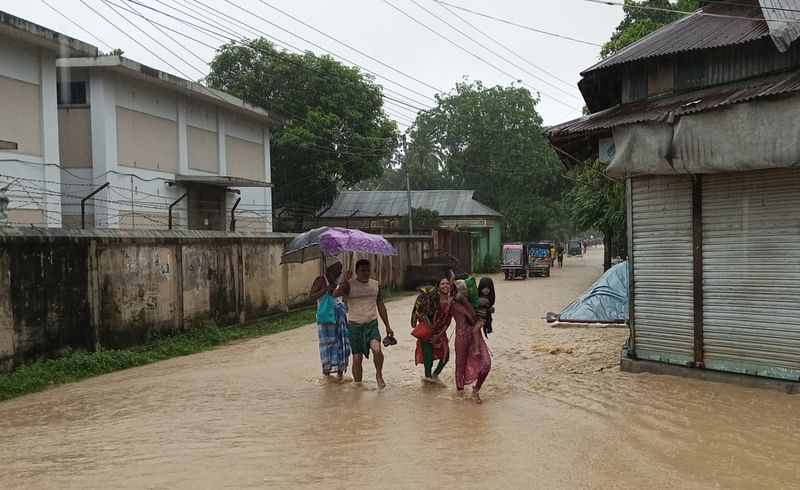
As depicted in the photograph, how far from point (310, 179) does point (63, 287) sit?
75.4ft

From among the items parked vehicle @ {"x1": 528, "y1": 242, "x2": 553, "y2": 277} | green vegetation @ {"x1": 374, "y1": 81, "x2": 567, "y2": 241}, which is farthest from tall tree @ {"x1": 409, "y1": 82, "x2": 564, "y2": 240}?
parked vehicle @ {"x1": 528, "y1": 242, "x2": 553, "y2": 277}

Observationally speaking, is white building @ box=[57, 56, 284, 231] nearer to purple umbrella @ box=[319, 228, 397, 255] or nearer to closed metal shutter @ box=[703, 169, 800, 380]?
purple umbrella @ box=[319, 228, 397, 255]

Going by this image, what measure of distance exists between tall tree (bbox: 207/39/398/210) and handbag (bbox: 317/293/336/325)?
22534 millimetres

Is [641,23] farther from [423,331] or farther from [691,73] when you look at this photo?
[423,331]

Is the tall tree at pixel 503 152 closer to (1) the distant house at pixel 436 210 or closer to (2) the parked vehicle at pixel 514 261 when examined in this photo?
(1) the distant house at pixel 436 210

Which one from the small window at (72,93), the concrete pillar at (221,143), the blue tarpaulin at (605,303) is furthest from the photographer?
the concrete pillar at (221,143)

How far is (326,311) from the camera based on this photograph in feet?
26.3

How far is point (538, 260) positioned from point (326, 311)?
2799cm

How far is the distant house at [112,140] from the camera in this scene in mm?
15109

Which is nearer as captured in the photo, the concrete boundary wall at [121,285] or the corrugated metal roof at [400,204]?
the concrete boundary wall at [121,285]

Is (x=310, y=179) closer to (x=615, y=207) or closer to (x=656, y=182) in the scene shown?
(x=615, y=207)

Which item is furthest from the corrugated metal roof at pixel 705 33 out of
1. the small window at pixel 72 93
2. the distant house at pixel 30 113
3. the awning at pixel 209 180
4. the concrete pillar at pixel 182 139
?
the concrete pillar at pixel 182 139

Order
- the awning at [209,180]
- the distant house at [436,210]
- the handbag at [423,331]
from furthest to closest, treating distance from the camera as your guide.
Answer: the distant house at [436,210] → the awning at [209,180] → the handbag at [423,331]

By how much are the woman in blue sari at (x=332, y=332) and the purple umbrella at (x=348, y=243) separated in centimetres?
31
